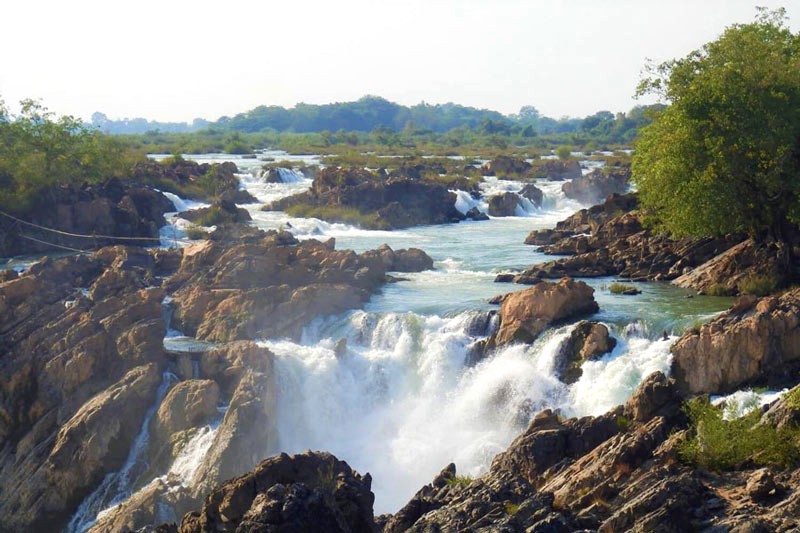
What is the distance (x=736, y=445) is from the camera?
14672mm

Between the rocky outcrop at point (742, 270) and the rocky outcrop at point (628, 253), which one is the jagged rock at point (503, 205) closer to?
the rocky outcrop at point (628, 253)

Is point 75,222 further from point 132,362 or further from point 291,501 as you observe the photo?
point 291,501

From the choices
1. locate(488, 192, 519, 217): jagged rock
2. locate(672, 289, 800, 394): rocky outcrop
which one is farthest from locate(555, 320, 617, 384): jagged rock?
locate(488, 192, 519, 217): jagged rock

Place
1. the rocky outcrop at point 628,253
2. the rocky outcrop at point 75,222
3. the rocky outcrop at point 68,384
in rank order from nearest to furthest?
the rocky outcrop at point 68,384
the rocky outcrop at point 628,253
the rocky outcrop at point 75,222

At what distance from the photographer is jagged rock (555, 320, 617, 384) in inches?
978

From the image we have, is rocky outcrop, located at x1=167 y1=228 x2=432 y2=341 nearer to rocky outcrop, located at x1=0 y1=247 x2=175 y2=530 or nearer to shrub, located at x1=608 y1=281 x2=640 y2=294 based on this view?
rocky outcrop, located at x1=0 y1=247 x2=175 y2=530

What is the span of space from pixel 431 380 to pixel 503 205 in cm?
3269

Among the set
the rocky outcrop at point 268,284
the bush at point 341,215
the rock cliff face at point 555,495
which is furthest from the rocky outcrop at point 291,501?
the bush at point 341,215

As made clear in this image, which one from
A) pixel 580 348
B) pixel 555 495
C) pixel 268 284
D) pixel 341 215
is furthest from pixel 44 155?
pixel 555 495

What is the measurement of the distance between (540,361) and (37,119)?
131 feet

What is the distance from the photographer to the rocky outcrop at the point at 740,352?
22344mm

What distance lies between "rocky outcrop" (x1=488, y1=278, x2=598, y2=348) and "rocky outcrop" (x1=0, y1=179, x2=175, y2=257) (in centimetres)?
2134

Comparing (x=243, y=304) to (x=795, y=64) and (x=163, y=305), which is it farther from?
(x=795, y=64)

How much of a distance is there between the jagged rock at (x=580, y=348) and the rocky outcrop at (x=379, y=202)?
2832 centimetres
